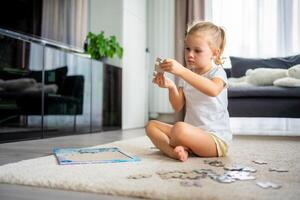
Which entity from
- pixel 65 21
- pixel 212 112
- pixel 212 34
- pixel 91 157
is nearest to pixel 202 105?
pixel 212 112

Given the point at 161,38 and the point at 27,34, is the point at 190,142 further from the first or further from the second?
the point at 161,38

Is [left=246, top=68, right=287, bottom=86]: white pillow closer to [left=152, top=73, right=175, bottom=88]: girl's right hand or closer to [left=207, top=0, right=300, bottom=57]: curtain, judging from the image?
[left=207, top=0, right=300, bottom=57]: curtain

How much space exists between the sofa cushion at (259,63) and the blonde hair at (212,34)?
2194 mm

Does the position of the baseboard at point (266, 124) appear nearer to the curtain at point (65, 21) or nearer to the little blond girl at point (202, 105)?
the curtain at point (65, 21)

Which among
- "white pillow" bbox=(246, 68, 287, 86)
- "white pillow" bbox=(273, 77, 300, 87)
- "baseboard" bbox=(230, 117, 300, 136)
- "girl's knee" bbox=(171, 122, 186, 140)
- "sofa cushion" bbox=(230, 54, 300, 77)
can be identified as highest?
"sofa cushion" bbox=(230, 54, 300, 77)

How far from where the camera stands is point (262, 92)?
2.64m

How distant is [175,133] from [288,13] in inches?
133

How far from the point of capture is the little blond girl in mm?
1222

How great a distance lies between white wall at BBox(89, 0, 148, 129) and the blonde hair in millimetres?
2259

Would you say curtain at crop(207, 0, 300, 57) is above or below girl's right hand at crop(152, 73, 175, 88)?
above

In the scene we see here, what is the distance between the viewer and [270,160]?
127 cm

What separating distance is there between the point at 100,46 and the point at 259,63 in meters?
1.68

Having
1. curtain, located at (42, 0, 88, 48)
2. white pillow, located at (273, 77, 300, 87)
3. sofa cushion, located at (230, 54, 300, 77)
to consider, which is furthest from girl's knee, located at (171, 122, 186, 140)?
sofa cushion, located at (230, 54, 300, 77)

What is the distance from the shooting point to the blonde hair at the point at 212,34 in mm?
1323
